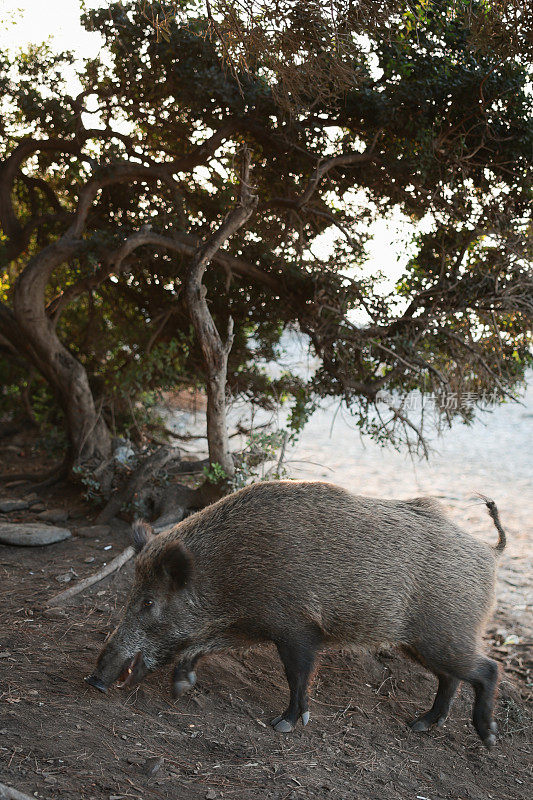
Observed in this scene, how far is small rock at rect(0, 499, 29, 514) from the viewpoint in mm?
7215

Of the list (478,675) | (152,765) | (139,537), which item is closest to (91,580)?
(139,537)

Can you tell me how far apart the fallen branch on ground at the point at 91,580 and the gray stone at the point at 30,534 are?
3.13 ft

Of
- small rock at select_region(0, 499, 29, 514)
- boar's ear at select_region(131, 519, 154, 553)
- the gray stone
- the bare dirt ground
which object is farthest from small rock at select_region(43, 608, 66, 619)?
small rock at select_region(0, 499, 29, 514)

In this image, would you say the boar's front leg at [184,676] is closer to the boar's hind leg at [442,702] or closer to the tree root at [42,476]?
the boar's hind leg at [442,702]

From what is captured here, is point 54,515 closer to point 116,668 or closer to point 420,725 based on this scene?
point 116,668

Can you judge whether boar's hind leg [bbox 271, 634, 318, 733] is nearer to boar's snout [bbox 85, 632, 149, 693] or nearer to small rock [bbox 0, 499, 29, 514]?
boar's snout [bbox 85, 632, 149, 693]

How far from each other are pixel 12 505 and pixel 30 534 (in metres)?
1.19

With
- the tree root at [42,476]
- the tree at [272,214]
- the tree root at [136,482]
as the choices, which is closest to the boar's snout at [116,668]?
the tree at [272,214]

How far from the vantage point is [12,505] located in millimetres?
7273

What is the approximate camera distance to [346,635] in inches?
152

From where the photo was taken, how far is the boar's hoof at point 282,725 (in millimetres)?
3684

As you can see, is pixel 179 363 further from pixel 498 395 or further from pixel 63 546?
pixel 498 395

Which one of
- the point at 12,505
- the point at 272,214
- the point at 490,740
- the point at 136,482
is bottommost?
the point at 12,505

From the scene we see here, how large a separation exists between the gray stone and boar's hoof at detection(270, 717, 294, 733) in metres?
3.23
